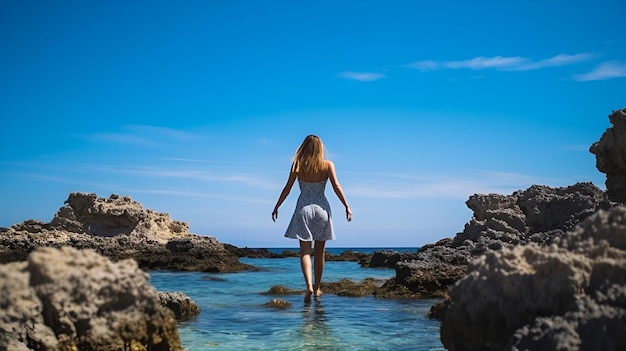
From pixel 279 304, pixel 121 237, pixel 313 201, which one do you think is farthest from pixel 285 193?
pixel 121 237

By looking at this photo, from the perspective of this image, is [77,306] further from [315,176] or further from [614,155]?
[614,155]

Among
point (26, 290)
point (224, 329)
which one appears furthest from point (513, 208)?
point (26, 290)

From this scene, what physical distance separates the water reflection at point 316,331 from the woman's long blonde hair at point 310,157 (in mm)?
2042

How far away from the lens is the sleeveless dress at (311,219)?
874 cm

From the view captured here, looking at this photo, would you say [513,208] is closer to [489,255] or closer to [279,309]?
[279,309]

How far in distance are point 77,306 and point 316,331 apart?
116 inches

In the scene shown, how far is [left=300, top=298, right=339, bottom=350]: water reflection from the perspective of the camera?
526cm

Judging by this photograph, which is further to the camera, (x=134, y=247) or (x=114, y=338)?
(x=134, y=247)

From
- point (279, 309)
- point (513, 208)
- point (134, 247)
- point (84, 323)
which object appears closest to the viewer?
point (84, 323)

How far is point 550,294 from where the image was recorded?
11.2 ft

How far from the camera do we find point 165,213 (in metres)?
32.8

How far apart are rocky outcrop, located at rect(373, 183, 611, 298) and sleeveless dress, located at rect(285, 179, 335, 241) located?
1.48 metres

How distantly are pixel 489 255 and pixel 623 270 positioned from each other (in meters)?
0.75

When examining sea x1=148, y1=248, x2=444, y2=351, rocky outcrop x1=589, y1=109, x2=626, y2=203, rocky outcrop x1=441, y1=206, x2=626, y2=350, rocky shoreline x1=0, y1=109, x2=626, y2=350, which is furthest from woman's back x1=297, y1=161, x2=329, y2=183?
rocky outcrop x1=441, y1=206, x2=626, y2=350
